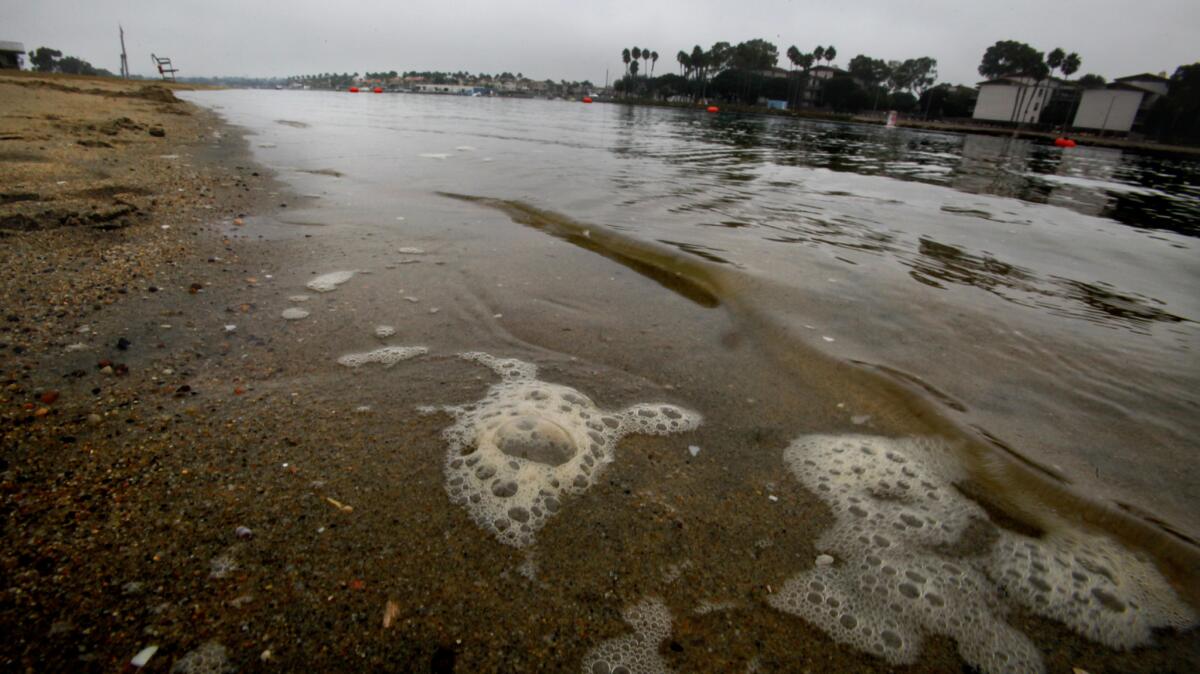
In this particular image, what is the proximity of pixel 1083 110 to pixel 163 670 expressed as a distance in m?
93.2

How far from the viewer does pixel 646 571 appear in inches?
73.6

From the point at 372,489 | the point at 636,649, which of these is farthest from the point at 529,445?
the point at 636,649

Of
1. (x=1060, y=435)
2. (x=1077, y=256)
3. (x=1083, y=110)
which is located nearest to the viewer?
(x=1060, y=435)

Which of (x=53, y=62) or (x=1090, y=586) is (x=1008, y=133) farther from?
(x=53, y=62)

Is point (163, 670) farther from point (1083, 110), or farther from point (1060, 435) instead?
point (1083, 110)

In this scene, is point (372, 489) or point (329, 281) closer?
point (372, 489)

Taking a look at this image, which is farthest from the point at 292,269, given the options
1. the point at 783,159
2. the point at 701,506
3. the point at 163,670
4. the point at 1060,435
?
the point at 783,159

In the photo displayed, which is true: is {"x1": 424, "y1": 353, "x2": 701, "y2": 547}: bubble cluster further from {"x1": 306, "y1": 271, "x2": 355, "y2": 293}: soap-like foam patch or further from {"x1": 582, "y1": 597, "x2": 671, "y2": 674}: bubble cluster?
{"x1": 306, "y1": 271, "x2": 355, "y2": 293}: soap-like foam patch

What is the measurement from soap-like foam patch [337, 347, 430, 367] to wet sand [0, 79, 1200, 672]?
0.28ft

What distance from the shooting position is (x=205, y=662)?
55.9 inches

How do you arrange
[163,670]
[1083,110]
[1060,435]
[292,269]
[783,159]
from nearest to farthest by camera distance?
1. [163,670]
2. [1060,435]
3. [292,269]
4. [783,159]
5. [1083,110]

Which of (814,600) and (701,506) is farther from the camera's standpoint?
(701,506)

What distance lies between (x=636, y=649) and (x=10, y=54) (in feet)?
255

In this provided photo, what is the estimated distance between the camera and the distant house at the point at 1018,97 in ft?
227
